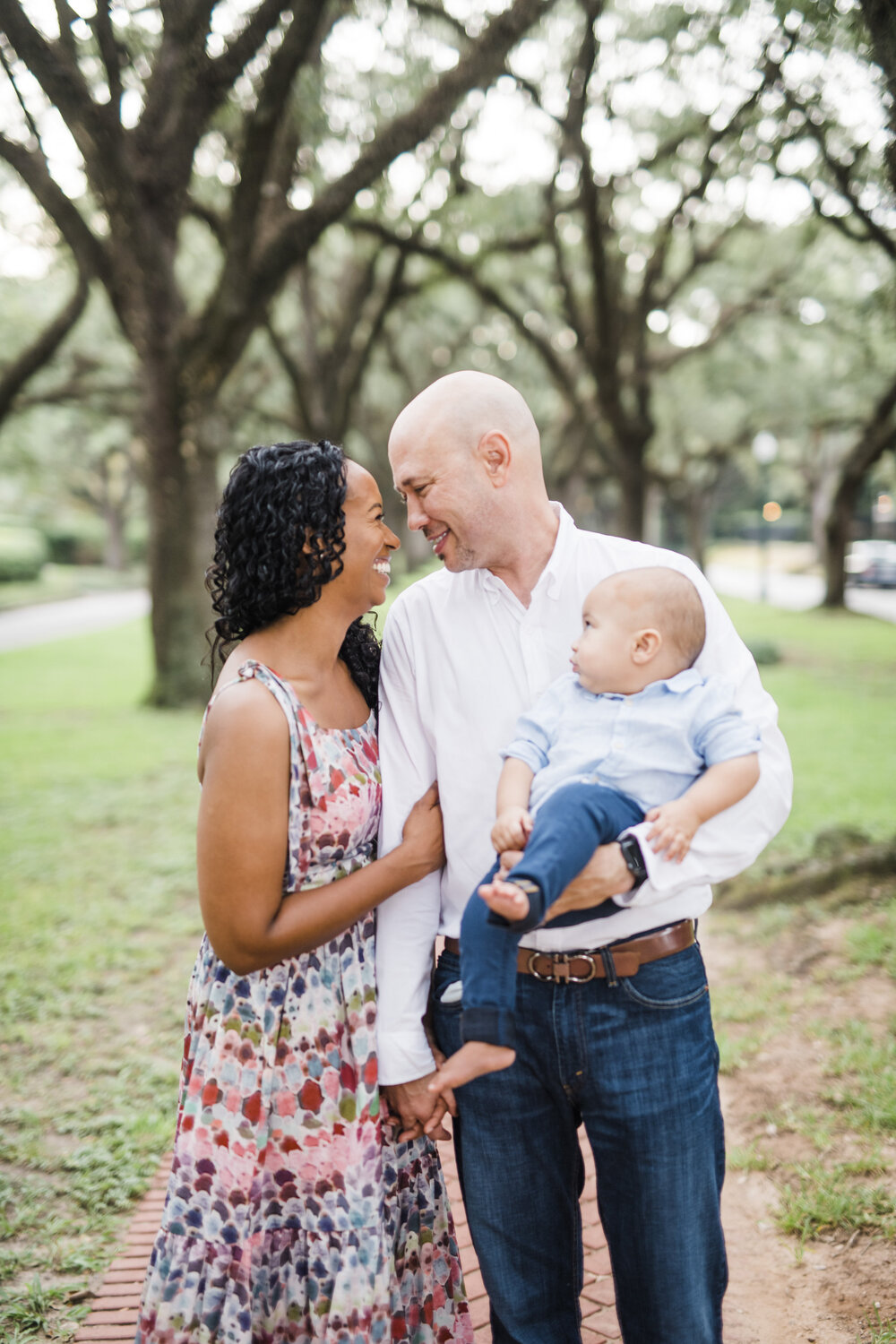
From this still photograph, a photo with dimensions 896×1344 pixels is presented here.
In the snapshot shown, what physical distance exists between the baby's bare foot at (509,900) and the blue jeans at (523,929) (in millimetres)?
46

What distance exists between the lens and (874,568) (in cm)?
3228

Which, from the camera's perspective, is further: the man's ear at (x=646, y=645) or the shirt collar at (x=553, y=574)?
the shirt collar at (x=553, y=574)

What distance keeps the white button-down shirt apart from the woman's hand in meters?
0.02

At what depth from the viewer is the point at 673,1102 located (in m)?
2.07

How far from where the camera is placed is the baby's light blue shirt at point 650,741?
6.63 feet

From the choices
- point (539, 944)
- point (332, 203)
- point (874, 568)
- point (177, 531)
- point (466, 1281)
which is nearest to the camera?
point (539, 944)

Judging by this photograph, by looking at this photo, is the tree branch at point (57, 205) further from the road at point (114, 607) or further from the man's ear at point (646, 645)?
the road at point (114, 607)

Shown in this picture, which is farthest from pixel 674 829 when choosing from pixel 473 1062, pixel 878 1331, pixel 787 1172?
pixel 787 1172

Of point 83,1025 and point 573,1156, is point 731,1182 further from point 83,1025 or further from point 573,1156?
point 83,1025

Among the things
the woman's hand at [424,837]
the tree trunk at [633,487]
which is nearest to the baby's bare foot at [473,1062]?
the woman's hand at [424,837]

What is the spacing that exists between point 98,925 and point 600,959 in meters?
5.40

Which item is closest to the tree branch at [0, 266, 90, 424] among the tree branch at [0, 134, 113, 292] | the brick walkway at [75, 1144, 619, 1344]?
the tree branch at [0, 134, 113, 292]

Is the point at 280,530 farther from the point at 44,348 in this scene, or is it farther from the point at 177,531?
the point at 44,348

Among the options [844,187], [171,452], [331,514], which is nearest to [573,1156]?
[331,514]
